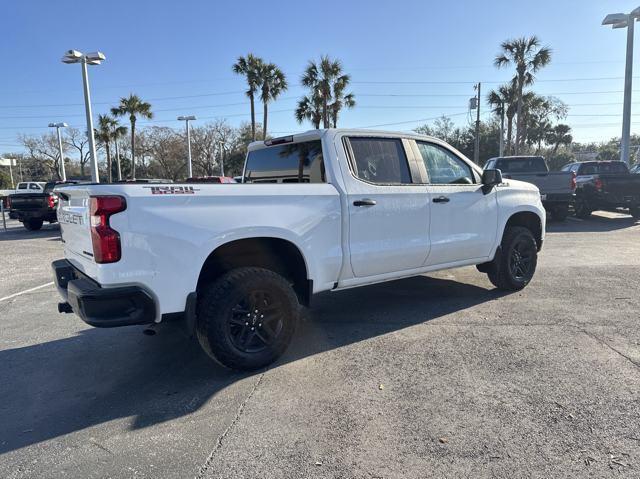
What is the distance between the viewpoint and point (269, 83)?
3394cm

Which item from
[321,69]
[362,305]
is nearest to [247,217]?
[362,305]

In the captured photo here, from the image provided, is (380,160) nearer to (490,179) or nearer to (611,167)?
(490,179)

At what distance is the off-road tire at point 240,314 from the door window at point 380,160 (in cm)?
141

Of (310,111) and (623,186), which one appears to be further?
(310,111)

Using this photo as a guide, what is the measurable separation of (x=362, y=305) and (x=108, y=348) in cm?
287

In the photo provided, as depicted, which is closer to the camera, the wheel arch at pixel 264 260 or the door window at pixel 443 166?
the wheel arch at pixel 264 260

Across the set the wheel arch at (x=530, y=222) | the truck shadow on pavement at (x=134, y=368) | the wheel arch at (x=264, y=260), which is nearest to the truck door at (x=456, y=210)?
the wheel arch at (x=530, y=222)

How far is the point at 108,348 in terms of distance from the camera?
4.48 metres

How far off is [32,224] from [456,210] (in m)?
15.1

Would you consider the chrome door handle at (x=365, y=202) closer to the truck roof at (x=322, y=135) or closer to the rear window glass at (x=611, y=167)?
the truck roof at (x=322, y=135)

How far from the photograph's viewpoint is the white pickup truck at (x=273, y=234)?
3.15 meters

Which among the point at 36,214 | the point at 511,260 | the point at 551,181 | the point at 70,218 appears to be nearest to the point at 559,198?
the point at 551,181

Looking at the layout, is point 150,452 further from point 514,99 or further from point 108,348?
point 514,99

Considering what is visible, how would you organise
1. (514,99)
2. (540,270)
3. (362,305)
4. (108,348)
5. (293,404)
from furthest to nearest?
(514,99) < (540,270) < (362,305) < (108,348) < (293,404)
